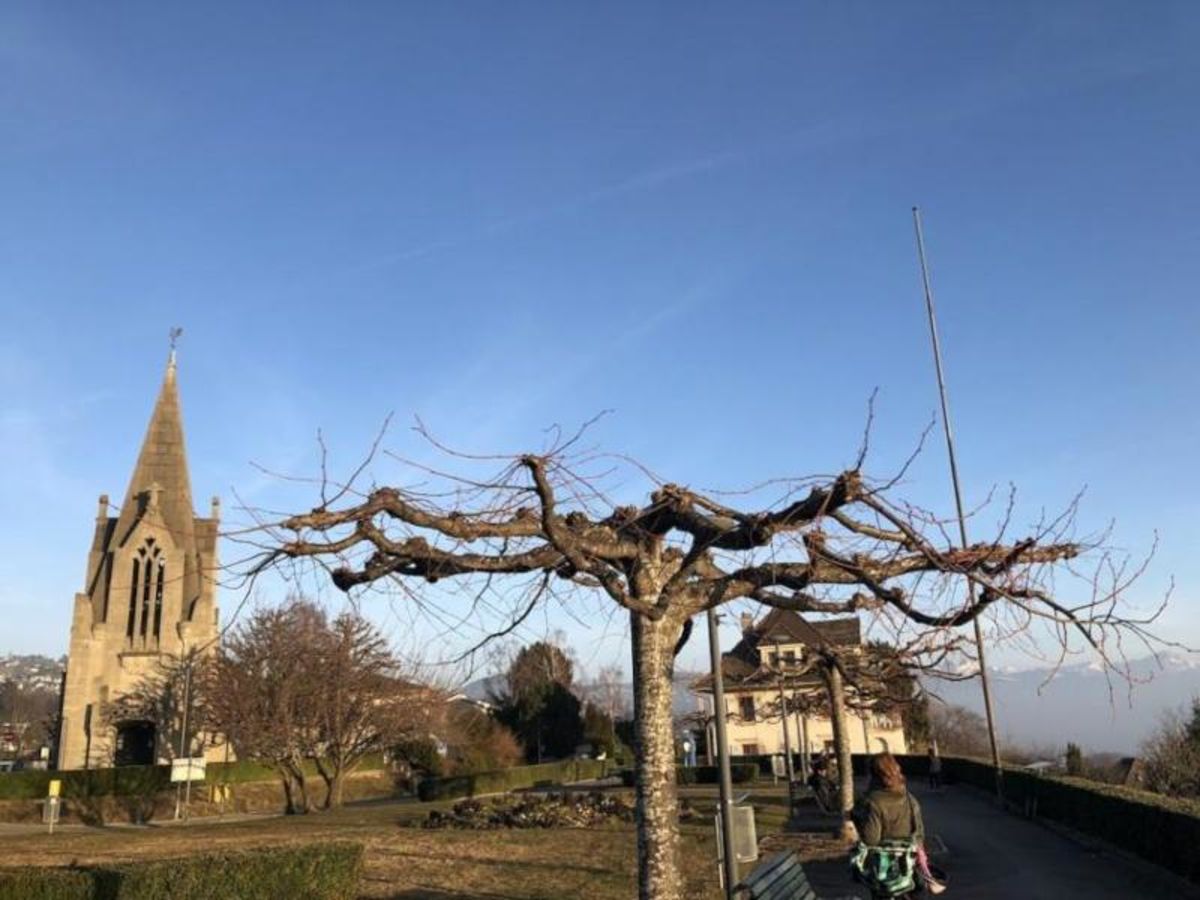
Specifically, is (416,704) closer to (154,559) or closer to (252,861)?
(154,559)

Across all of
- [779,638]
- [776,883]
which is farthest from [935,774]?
[776,883]

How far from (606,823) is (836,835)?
745cm

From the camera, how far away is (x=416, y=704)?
3972 cm

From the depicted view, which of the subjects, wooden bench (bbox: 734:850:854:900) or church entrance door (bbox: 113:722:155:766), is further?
church entrance door (bbox: 113:722:155:766)

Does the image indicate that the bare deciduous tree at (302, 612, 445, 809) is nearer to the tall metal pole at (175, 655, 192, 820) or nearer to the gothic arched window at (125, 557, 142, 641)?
the tall metal pole at (175, 655, 192, 820)

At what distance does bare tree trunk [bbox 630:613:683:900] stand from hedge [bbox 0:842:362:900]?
23.6 feet

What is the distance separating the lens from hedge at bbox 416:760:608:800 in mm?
44906

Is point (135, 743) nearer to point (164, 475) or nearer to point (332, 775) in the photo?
point (164, 475)

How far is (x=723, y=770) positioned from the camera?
32.7 feet

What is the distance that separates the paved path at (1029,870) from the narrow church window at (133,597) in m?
→ 44.8

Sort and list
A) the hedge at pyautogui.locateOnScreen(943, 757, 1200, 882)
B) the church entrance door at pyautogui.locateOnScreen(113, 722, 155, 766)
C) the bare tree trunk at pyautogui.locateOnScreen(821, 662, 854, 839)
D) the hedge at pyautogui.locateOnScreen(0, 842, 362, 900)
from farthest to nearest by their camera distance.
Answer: the church entrance door at pyautogui.locateOnScreen(113, 722, 155, 766) → the bare tree trunk at pyautogui.locateOnScreen(821, 662, 854, 839) → the hedge at pyautogui.locateOnScreen(943, 757, 1200, 882) → the hedge at pyautogui.locateOnScreen(0, 842, 362, 900)

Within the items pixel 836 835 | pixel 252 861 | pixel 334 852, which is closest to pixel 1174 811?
pixel 836 835

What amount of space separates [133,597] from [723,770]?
170 feet

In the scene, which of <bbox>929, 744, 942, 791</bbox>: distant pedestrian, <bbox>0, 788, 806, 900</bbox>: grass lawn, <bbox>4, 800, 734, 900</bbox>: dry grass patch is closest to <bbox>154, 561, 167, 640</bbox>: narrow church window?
<bbox>0, 788, 806, 900</bbox>: grass lawn
